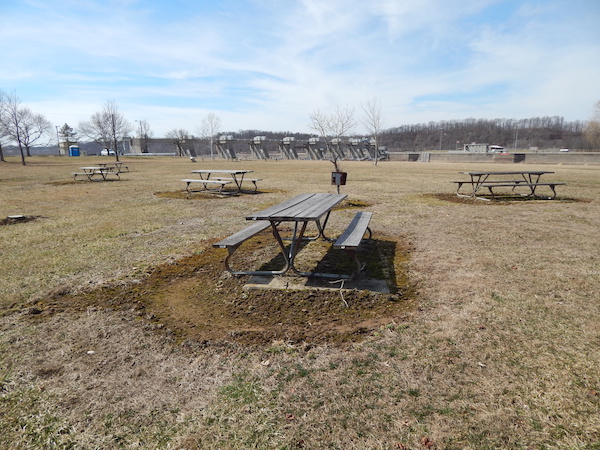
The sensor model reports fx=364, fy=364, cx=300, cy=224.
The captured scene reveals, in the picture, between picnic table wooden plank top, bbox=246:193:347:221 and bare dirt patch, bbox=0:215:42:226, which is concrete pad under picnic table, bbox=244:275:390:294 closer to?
picnic table wooden plank top, bbox=246:193:347:221

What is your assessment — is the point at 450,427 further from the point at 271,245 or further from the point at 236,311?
the point at 271,245

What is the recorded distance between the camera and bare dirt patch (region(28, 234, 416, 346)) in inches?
131

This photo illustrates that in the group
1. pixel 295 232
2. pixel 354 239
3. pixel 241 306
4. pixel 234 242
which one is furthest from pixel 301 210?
pixel 241 306

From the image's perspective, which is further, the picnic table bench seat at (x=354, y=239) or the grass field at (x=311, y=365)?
the picnic table bench seat at (x=354, y=239)

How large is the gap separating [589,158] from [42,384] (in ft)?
191

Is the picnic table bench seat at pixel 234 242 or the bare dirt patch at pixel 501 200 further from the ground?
the picnic table bench seat at pixel 234 242

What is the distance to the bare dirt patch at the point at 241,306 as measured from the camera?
332 cm

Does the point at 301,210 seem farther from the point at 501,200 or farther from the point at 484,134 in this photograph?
the point at 484,134

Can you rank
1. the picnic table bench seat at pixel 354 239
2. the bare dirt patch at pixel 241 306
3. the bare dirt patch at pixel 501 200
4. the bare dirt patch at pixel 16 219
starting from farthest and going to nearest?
1. the bare dirt patch at pixel 501 200
2. the bare dirt patch at pixel 16 219
3. the picnic table bench seat at pixel 354 239
4. the bare dirt patch at pixel 241 306

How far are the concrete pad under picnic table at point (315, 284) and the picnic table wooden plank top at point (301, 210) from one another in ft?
2.59

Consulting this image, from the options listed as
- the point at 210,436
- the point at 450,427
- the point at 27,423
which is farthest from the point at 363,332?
the point at 27,423

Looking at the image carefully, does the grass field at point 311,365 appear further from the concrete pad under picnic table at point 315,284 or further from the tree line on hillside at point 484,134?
the tree line on hillside at point 484,134

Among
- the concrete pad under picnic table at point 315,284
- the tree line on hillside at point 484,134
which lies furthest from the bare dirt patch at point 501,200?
the tree line on hillside at point 484,134

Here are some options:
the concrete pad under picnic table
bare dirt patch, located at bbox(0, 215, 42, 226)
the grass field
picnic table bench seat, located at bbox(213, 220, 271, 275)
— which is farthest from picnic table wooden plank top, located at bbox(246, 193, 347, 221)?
bare dirt patch, located at bbox(0, 215, 42, 226)
